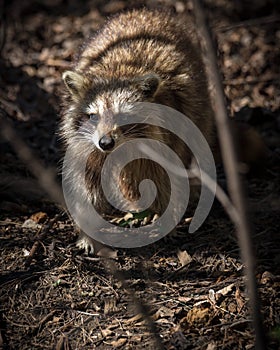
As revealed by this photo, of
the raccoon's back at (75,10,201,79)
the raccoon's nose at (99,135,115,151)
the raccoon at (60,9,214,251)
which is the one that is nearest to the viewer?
the raccoon's nose at (99,135,115,151)

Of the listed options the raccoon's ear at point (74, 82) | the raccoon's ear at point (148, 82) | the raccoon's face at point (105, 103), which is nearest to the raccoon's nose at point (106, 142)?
the raccoon's face at point (105, 103)

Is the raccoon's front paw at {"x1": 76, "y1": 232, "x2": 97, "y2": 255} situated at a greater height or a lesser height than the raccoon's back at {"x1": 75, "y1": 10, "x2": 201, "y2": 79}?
lesser

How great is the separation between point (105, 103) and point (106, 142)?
0.39m

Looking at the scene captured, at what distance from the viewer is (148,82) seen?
14.1ft

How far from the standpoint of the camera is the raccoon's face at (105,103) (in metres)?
4.13

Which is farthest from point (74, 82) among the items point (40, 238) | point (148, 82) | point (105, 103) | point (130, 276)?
point (130, 276)

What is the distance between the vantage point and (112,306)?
3789 mm

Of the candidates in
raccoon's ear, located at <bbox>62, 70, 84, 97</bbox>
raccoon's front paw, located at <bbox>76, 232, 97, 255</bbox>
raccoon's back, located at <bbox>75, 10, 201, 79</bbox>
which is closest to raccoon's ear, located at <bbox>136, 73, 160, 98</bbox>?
raccoon's back, located at <bbox>75, 10, 201, 79</bbox>

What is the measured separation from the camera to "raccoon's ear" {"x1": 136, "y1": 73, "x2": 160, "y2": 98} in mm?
4281

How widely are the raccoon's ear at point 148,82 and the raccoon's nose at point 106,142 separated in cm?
54

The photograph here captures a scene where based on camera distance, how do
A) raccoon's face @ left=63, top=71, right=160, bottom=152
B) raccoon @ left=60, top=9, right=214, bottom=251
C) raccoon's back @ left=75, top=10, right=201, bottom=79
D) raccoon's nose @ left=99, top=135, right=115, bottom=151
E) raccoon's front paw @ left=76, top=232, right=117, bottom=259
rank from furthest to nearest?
raccoon's back @ left=75, top=10, right=201, bottom=79, raccoon's front paw @ left=76, top=232, right=117, bottom=259, raccoon @ left=60, top=9, right=214, bottom=251, raccoon's face @ left=63, top=71, right=160, bottom=152, raccoon's nose @ left=99, top=135, right=115, bottom=151

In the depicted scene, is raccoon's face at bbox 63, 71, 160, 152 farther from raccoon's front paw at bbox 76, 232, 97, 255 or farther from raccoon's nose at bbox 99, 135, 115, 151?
raccoon's front paw at bbox 76, 232, 97, 255

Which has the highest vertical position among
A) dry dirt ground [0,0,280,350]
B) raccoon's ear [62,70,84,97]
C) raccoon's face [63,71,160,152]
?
raccoon's ear [62,70,84,97]

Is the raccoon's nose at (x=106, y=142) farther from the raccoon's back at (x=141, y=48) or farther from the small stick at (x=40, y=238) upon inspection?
the small stick at (x=40, y=238)
